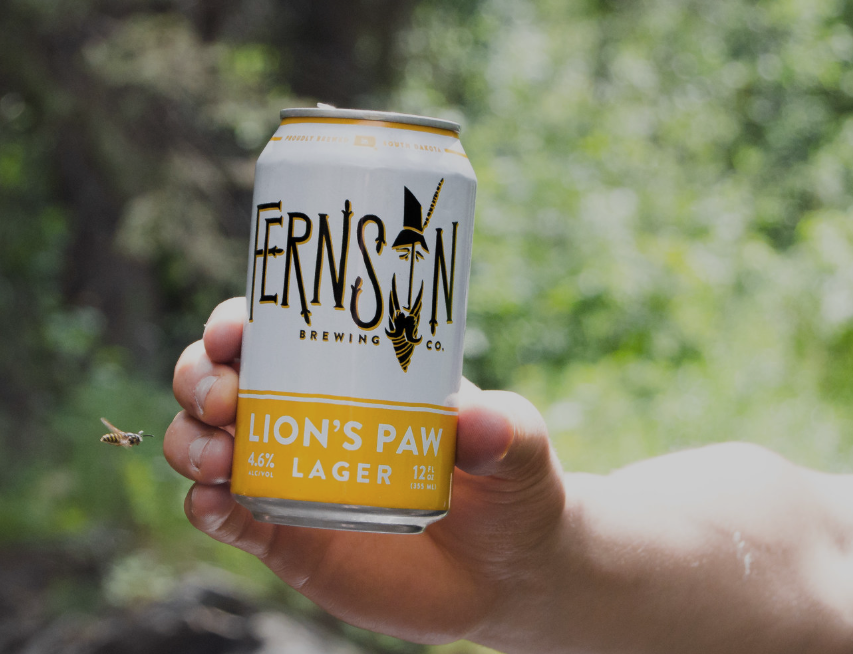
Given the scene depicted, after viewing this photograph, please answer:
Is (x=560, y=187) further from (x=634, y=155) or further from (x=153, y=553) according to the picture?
(x=153, y=553)

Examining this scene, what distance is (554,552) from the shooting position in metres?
1.69

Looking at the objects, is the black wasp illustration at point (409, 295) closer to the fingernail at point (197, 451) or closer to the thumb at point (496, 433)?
the thumb at point (496, 433)

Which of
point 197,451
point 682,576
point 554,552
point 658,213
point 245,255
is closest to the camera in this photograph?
point 197,451

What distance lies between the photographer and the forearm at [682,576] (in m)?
1.74

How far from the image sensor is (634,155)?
25.8 ft

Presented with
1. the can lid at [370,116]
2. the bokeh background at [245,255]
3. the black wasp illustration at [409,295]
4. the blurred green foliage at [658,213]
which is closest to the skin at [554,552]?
the black wasp illustration at [409,295]

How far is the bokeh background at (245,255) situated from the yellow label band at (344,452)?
3.25 metres

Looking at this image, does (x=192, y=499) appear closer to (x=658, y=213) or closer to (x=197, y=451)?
(x=197, y=451)

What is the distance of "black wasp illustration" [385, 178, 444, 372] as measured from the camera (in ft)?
4.25

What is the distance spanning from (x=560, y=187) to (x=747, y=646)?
18.3ft

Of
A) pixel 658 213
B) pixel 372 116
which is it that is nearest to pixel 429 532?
pixel 372 116

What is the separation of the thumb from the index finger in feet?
1.19

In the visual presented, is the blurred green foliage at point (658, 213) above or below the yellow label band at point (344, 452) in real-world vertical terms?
above

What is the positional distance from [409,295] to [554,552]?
642 millimetres
